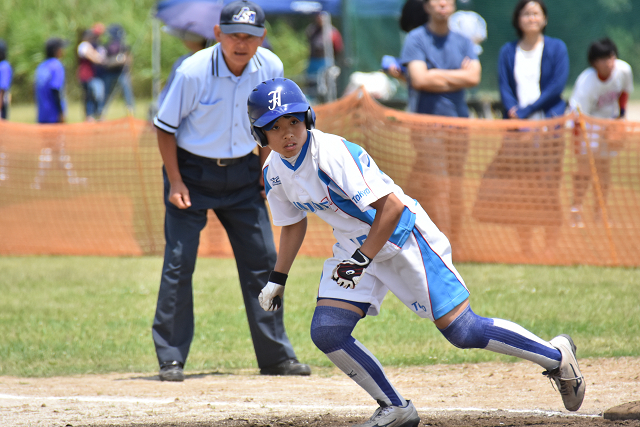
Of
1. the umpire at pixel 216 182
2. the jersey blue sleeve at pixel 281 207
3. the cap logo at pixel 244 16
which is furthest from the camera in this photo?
the umpire at pixel 216 182

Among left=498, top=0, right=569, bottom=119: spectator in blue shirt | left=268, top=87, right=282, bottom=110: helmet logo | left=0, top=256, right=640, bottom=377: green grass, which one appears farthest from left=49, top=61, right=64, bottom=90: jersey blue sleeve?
left=268, top=87, right=282, bottom=110: helmet logo

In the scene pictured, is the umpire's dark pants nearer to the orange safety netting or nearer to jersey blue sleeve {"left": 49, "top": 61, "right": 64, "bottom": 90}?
the orange safety netting

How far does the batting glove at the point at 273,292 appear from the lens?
4.09 metres

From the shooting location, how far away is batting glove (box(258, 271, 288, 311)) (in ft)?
13.4

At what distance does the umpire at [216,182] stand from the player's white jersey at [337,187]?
1358 millimetres

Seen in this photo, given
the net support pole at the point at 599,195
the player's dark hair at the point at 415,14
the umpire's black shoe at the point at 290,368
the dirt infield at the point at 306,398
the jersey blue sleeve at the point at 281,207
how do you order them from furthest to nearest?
the player's dark hair at the point at 415,14 → the net support pole at the point at 599,195 → the umpire's black shoe at the point at 290,368 → the dirt infield at the point at 306,398 → the jersey blue sleeve at the point at 281,207

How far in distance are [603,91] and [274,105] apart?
6.36 m

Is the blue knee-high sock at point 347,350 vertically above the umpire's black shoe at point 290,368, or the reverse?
the blue knee-high sock at point 347,350

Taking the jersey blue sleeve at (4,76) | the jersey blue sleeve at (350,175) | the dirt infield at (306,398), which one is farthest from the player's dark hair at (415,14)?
the jersey blue sleeve at (4,76)

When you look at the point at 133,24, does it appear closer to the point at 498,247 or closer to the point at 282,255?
the point at 498,247

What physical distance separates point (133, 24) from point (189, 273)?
29.0 metres

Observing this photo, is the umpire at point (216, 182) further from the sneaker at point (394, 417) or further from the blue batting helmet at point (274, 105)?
the sneaker at point (394, 417)

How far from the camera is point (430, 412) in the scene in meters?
4.45

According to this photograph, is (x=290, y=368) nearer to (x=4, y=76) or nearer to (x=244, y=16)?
(x=244, y=16)
